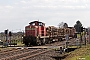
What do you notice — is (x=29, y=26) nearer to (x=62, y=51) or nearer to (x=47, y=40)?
(x=47, y=40)

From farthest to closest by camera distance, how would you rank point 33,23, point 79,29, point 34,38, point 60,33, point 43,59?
point 60,33, point 33,23, point 34,38, point 79,29, point 43,59

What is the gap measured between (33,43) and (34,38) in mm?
1209

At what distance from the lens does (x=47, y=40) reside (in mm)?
51000

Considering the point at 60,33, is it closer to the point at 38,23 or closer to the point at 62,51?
the point at 38,23

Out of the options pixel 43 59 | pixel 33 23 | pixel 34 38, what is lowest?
pixel 43 59

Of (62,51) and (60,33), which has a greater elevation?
(60,33)

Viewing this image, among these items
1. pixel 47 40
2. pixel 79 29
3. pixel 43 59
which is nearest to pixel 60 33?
pixel 47 40

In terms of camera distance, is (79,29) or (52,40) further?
(52,40)

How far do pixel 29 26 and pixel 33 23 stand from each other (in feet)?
5.89

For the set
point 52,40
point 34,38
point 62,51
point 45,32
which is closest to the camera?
point 62,51

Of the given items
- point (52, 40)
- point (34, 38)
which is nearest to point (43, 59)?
point (34, 38)

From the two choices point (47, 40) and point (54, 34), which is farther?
point (54, 34)

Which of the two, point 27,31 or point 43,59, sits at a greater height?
point 27,31

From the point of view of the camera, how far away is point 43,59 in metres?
21.8
